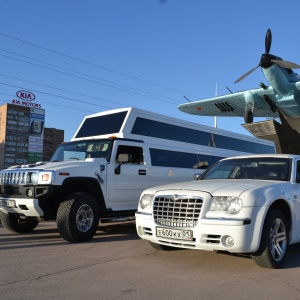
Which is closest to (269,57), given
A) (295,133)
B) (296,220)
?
(295,133)

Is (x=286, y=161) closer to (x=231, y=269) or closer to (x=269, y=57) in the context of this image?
(x=231, y=269)

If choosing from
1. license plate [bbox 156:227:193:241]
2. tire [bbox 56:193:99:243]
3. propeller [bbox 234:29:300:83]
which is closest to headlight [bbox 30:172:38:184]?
tire [bbox 56:193:99:243]

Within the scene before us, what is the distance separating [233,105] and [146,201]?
21.2 meters

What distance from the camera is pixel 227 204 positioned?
Answer: 5.09 meters

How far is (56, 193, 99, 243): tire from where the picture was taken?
276 inches

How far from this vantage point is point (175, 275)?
16.0ft

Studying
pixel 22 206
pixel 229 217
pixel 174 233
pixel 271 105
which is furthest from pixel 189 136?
pixel 271 105

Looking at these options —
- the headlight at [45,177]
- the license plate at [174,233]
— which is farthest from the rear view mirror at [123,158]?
the license plate at [174,233]

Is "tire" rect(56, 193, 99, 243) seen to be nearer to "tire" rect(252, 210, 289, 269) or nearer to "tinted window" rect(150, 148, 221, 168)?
"tinted window" rect(150, 148, 221, 168)

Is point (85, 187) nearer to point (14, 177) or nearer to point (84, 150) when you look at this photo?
point (84, 150)

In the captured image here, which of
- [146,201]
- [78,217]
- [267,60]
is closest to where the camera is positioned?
[146,201]

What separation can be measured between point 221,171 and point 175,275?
8.38 feet

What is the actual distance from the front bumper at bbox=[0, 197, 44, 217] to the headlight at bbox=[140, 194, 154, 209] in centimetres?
225

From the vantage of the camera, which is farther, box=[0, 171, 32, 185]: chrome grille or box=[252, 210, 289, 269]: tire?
box=[0, 171, 32, 185]: chrome grille
